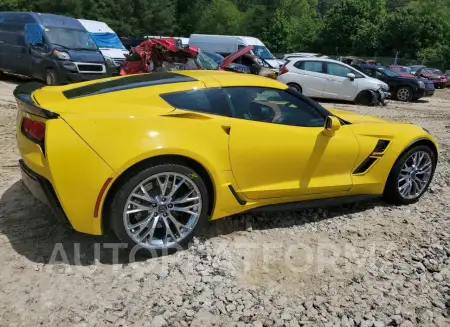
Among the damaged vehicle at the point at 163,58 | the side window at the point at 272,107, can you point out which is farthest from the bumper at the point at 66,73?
the side window at the point at 272,107

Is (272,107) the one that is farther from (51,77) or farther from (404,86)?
(404,86)

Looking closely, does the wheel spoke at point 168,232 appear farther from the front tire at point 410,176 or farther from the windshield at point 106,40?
the windshield at point 106,40

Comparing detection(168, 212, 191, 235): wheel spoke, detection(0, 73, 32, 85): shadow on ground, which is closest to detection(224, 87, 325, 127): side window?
detection(168, 212, 191, 235): wheel spoke

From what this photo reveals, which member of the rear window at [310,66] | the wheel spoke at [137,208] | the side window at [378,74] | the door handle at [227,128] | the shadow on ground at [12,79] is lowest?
the shadow on ground at [12,79]

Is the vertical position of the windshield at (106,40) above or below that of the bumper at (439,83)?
above

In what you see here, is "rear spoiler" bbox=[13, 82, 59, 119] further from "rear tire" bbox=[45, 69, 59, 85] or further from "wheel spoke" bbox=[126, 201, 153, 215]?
"rear tire" bbox=[45, 69, 59, 85]

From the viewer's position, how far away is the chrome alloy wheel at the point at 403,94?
16.6 meters

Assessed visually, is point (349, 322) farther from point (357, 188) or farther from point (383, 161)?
point (383, 161)

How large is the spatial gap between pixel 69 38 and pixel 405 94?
41.0ft

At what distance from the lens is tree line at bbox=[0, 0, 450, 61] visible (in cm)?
4238

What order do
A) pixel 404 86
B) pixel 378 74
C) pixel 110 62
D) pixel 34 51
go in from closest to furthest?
pixel 34 51, pixel 110 62, pixel 404 86, pixel 378 74

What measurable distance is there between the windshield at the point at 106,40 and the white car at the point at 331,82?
6.59 m

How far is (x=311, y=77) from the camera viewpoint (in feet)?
45.5

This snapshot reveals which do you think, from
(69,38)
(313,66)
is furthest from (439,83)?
(69,38)
